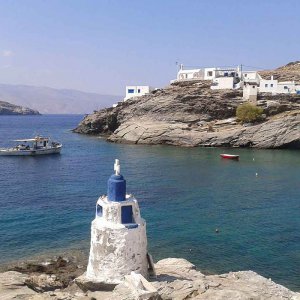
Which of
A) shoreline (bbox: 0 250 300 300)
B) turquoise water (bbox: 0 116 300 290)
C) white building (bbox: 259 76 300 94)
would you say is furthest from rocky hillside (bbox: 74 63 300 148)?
shoreline (bbox: 0 250 300 300)

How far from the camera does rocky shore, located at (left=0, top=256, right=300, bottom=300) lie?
1711 cm

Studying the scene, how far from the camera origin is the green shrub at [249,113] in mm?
92625

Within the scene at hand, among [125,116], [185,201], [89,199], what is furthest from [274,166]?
[125,116]

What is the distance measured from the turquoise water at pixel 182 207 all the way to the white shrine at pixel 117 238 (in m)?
10.7

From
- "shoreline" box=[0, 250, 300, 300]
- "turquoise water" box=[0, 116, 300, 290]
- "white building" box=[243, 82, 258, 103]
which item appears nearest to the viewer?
"shoreline" box=[0, 250, 300, 300]

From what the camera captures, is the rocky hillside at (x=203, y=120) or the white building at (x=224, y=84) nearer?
the rocky hillside at (x=203, y=120)

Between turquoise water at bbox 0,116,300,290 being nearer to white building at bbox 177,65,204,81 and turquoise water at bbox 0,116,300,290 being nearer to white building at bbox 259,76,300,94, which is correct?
white building at bbox 259,76,300,94

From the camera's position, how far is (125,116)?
11219cm

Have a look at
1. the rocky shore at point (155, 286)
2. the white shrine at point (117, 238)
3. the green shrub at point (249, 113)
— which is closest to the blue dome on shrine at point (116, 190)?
the white shrine at point (117, 238)

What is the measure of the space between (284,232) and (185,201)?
12.9m

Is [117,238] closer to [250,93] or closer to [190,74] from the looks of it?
[250,93]

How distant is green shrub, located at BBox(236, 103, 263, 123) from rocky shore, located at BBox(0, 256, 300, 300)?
71.4 m

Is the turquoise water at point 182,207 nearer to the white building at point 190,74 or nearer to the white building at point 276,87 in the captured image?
the white building at point 276,87

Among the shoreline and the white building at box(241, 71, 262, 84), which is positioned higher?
the white building at box(241, 71, 262, 84)
